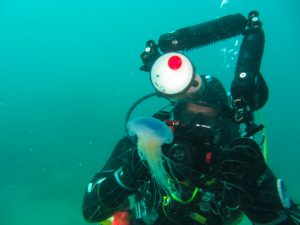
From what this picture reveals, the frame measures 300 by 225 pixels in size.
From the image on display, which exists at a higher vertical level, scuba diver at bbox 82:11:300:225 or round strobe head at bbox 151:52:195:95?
round strobe head at bbox 151:52:195:95

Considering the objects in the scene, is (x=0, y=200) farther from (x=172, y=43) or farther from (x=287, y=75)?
(x=287, y=75)

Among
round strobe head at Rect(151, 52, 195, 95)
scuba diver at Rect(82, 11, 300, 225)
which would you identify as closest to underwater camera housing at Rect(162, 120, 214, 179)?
scuba diver at Rect(82, 11, 300, 225)

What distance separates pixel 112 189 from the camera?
8.35ft

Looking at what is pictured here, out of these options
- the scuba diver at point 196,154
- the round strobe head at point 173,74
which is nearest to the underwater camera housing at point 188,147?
the scuba diver at point 196,154

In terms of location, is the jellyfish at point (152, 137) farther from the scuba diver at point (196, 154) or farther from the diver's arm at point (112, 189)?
the diver's arm at point (112, 189)

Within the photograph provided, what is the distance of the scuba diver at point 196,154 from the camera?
2084 millimetres

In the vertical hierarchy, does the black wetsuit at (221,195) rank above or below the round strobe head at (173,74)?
below

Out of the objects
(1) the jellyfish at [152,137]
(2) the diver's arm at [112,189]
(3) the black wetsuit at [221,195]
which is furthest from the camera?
(2) the diver's arm at [112,189]

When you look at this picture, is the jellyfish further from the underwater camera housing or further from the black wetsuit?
the black wetsuit

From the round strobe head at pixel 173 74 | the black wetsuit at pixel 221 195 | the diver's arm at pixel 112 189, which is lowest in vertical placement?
the black wetsuit at pixel 221 195

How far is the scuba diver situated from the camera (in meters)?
2.08

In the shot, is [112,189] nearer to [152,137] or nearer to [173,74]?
[152,137]

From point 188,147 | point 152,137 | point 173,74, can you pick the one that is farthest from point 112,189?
point 173,74

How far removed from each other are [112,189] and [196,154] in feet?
2.42
